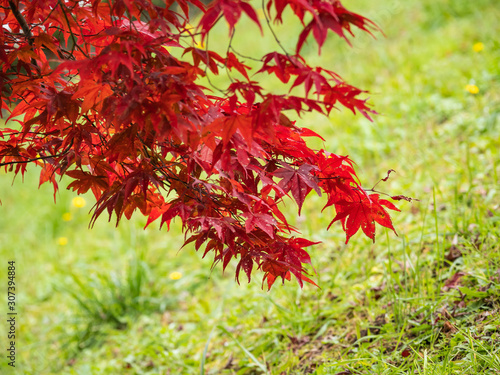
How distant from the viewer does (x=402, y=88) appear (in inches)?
161

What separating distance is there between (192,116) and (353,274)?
5.33 feet

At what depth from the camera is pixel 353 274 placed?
2336 mm

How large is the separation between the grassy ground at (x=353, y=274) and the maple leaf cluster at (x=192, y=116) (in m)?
0.39

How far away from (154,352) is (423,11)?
528 cm

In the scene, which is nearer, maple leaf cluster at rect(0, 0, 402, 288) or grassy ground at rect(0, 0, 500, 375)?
maple leaf cluster at rect(0, 0, 402, 288)

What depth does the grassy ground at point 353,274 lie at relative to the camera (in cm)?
175

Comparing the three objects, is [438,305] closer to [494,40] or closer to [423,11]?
[494,40]

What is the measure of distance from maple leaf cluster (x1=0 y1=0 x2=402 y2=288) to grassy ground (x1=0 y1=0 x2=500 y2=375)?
388 mm

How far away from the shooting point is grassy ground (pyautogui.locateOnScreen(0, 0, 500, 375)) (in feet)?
5.73

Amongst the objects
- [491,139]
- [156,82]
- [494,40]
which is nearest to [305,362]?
[156,82]

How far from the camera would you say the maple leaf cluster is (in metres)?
1.00

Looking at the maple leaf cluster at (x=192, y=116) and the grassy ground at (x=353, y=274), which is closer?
the maple leaf cluster at (x=192, y=116)

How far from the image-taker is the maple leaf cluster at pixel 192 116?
100cm

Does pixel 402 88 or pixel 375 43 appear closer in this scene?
pixel 402 88
